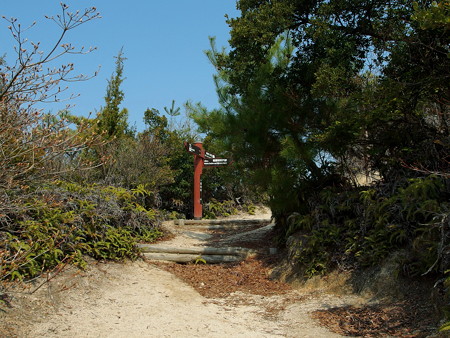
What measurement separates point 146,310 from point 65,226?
2.08m

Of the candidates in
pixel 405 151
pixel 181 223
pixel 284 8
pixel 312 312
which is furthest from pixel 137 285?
pixel 181 223

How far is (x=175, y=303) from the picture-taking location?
21.7 ft

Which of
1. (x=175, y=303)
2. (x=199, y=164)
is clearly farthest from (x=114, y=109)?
(x=175, y=303)

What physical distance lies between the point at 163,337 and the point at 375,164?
5113 millimetres

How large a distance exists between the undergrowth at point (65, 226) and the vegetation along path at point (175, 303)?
1.05 ft

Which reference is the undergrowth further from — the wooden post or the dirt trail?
the wooden post

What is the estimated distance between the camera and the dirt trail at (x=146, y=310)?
202 inches

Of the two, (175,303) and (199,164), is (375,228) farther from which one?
(199,164)

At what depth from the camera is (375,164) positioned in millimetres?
8195

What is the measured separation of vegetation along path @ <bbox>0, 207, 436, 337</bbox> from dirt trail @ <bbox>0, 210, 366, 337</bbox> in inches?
0.4

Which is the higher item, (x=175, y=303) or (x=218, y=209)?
(x=218, y=209)

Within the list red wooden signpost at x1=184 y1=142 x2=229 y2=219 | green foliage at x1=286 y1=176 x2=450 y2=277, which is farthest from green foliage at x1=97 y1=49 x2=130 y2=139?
green foliage at x1=286 y1=176 x2=450 y2=277

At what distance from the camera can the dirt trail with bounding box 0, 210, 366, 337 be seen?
5.13 meters

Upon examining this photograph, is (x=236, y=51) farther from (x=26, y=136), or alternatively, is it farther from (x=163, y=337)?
(x=163, y=337)
